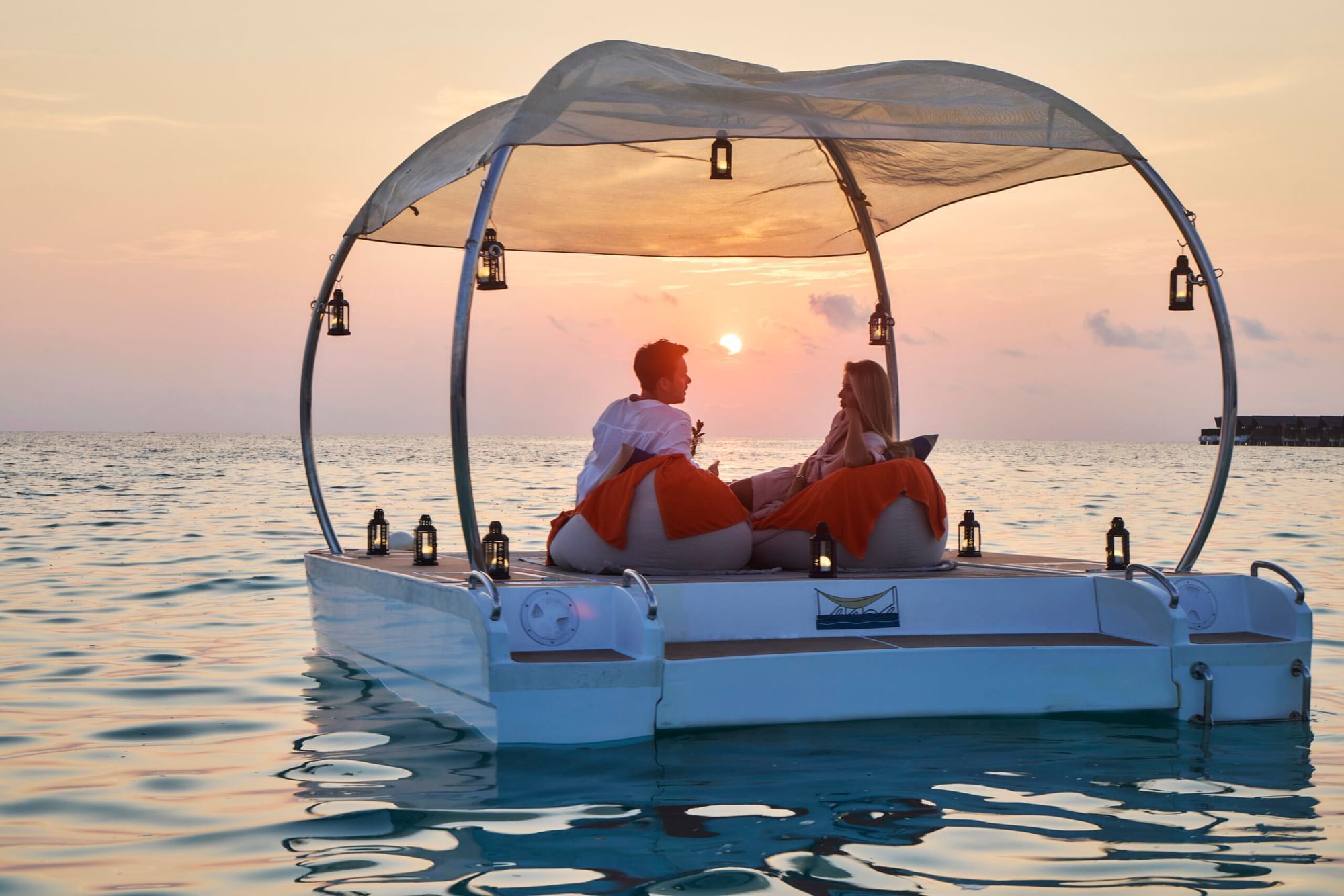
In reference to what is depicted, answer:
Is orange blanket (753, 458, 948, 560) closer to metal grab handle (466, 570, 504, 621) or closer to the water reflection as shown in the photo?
the water reflection

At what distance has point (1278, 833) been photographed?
4.32m

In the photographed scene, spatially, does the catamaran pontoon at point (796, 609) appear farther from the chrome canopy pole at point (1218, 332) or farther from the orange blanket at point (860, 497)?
the orange blanket at point (860, 497)

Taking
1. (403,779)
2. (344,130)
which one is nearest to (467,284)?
(403,779)

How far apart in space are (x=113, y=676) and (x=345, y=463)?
53222 mm

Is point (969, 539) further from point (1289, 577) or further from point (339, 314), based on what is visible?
point (339, 314)

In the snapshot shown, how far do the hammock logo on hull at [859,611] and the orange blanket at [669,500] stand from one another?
29.6 inches

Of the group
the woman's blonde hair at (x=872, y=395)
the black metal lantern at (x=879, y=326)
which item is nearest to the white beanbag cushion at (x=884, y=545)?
the woman's blonde hair at (x=872, y=395)

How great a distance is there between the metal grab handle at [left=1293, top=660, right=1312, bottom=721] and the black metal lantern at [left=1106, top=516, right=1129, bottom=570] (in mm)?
1141

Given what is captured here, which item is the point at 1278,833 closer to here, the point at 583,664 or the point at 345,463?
the point at 583,664

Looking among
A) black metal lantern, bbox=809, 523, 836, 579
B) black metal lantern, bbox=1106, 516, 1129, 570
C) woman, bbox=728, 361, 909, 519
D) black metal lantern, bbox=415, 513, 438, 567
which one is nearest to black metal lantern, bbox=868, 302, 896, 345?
woman, bbox=728, 361, 909, 519

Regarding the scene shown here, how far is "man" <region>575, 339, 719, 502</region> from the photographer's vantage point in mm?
6523

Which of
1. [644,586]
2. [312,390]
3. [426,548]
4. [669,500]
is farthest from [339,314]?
[644,586]

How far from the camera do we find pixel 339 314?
8.21m

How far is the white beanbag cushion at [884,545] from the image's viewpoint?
6691 millimetres
